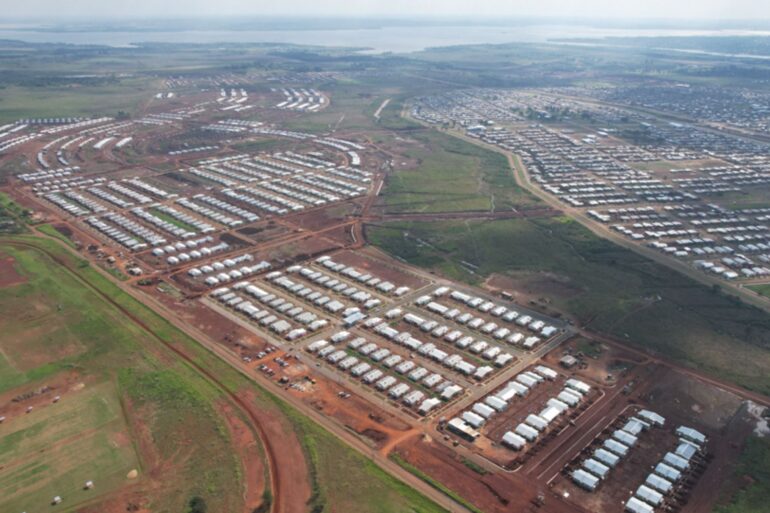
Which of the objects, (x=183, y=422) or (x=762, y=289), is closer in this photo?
(x=183, y=422)

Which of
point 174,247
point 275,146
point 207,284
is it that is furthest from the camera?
point 275,146

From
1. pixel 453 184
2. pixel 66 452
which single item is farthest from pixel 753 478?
pixel 453 184

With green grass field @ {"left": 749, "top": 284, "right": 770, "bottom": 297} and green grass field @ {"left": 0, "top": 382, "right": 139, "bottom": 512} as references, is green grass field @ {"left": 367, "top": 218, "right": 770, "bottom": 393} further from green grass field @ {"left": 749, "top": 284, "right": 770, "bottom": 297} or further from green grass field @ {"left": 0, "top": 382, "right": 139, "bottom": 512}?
green grass field @ {"left": 0, "top": 382, "right": 139, "bottom": 512}

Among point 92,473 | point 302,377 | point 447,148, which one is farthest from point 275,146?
point 92,473

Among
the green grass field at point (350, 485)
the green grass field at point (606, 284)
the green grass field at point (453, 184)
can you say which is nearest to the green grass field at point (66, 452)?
the green grass field at point (350, 485)

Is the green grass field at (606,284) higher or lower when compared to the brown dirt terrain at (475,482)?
lower

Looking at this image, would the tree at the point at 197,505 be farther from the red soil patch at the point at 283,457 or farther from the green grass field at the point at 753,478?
the green grass field at the point at 753,478

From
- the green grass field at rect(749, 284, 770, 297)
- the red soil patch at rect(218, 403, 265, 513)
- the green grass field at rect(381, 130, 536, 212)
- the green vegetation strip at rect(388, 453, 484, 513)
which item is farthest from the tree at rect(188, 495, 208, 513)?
the green grass field at rect(749, 284, 770, 297)

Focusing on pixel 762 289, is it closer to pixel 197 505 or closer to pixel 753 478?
pixel 753 478

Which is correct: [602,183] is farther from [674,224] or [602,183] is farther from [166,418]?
[166,418]
